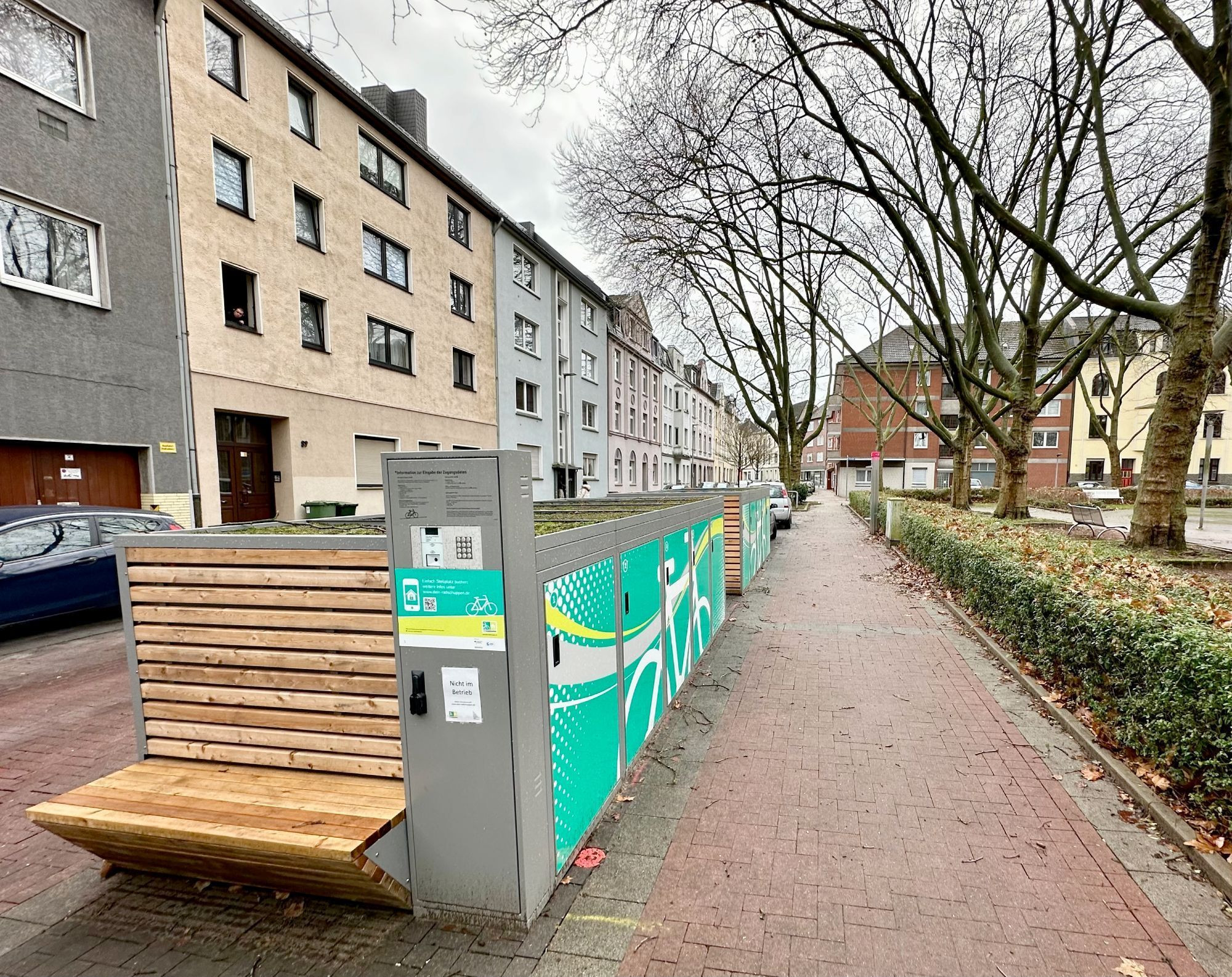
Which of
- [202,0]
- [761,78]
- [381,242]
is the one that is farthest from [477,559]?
[381,242]

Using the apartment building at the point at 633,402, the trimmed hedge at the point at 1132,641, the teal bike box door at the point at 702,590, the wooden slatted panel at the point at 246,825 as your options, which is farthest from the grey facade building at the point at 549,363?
the wooden slatted panel at the point at 246,825

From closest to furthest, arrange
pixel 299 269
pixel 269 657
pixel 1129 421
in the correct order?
pixel 269 657, pixel 299 269, pixel 1129 421

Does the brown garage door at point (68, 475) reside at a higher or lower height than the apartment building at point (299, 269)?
lower

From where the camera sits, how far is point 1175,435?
8180 mm

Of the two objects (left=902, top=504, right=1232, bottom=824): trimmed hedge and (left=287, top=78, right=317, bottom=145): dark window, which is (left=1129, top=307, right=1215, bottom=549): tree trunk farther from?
(left=287, top=78, right=317, bottom=145): dark window

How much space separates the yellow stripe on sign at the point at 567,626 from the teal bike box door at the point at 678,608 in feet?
4.69

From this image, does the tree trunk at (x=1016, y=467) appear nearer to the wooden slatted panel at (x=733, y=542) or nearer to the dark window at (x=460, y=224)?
the wooden slatted panel at (x=733, y=542)

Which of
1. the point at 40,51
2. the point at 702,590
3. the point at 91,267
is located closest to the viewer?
the point at 702,590

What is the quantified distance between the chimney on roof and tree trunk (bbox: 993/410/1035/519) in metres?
19.1

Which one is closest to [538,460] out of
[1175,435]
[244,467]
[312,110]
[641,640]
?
[244,467]

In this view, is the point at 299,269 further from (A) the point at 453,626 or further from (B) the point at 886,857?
(B) the point at 886,857

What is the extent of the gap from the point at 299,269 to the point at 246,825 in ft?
47.3

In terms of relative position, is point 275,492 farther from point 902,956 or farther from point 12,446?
point 902,956

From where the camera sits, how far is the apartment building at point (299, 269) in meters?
11.6
